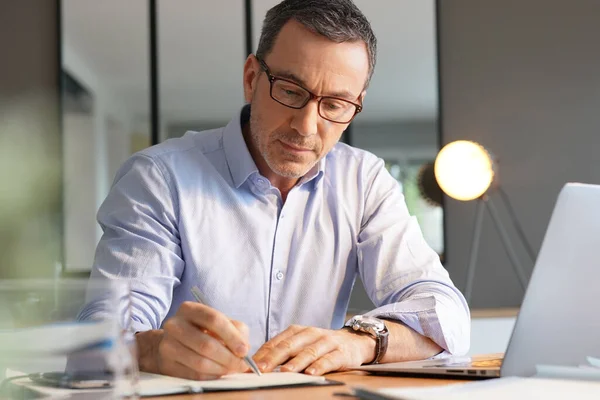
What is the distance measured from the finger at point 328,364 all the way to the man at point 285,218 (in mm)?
253

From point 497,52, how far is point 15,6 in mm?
2293

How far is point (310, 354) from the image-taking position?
4.03ft

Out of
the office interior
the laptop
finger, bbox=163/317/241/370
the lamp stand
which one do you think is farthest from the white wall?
the laptop

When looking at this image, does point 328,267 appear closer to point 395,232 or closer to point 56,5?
point 395,232

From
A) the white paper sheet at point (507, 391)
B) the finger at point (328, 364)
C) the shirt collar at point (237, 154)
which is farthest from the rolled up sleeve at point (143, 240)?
the white paper sheet at point (507, 391)

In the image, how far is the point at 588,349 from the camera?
1050 millimetres

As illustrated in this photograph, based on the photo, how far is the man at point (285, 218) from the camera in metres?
1.61

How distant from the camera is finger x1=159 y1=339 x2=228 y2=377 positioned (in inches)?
41.8

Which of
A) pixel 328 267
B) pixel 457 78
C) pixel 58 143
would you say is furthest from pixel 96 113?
pixel 328 267

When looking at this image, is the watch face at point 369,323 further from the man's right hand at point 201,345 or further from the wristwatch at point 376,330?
the man's right hand at point 201,345

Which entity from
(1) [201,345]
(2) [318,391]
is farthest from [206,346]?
(2) [318,391]

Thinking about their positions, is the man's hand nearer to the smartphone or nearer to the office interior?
the smartphone

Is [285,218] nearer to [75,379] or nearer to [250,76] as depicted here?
[250,76]

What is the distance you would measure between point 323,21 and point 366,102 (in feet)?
6.55
